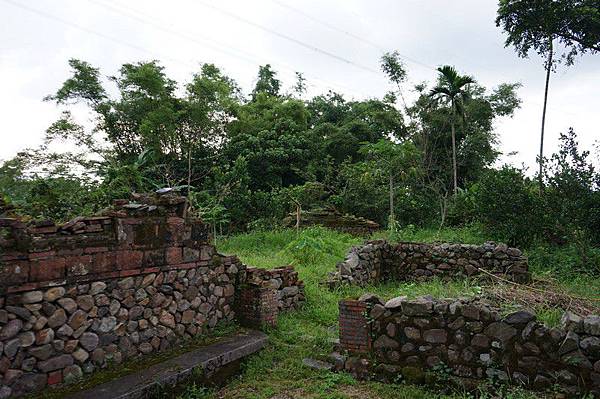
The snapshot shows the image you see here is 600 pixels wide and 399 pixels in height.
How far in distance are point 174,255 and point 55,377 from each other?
1886mm

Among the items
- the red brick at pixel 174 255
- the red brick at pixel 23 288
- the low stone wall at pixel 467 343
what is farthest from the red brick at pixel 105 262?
the low stone wall at pixel 467 343

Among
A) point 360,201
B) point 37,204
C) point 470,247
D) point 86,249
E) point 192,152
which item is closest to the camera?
point 86,249

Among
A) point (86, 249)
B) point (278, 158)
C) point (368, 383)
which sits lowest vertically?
point (368, 383)

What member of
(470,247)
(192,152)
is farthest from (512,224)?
(192,152)

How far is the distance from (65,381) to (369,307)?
3422mm

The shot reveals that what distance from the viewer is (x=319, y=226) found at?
49.4 feet

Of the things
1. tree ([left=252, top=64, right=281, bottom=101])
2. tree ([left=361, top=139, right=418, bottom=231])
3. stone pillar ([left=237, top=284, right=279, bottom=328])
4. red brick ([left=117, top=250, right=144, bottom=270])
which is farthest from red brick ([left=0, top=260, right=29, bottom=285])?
tree ([left=252, top=64, right=281, bottom=101])

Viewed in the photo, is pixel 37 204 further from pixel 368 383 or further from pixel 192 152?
pixel 192 152

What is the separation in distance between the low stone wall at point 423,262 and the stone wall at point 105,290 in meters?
3.36

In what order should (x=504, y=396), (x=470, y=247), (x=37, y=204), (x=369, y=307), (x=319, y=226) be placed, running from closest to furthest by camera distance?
(x=504, y=396) → (x=369, y=307) → (x=37, y=204) → (x=470, y=247) → (x=319, y=226)

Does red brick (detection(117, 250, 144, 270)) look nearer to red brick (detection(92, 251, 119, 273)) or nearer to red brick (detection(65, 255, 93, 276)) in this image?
red brick (detection(92, 251, 119, 273))

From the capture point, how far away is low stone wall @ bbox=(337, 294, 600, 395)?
404 cm

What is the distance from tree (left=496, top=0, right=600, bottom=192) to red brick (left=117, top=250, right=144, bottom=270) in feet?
47.9

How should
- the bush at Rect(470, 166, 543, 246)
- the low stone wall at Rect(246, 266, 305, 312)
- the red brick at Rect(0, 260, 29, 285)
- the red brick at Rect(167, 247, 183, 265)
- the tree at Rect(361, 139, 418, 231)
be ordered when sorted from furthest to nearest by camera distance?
the tree at Rect(361, 139, 418, 231), the bush at Rect(470, 166, 543, 246), the low stone wall at Rect(246, 266, 305, 312), the red brick at Rect(167, 247, 183, 265), the red brick at Rect(0, 260, 29, 285)
